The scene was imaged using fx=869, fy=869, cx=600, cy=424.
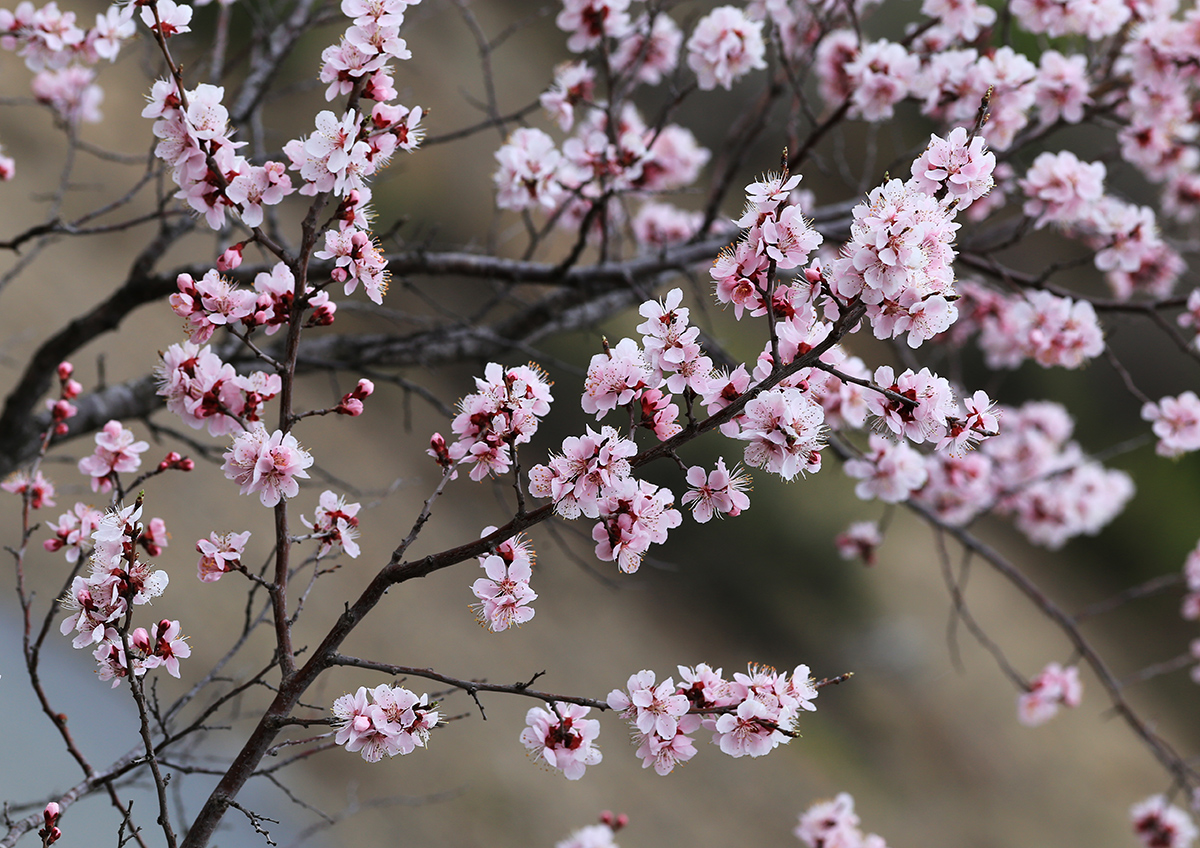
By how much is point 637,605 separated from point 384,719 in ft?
18.6

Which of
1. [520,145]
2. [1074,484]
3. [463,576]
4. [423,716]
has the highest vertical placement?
[463,576]

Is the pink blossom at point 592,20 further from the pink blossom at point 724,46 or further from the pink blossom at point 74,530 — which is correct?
the pink blossom at point 74,530

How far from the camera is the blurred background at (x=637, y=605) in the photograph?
4629 mm

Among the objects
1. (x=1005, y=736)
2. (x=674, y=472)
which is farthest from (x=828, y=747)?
(x=674, y=472)

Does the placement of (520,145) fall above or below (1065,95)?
above

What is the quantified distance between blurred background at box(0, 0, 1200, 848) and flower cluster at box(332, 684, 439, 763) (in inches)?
118

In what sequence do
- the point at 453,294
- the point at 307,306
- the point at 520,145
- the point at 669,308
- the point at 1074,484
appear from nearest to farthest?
1. the point at 669,308
2. the point at 307,306
3. the point at 520,145
4. the point at 1074,484
5. the point at 453,294

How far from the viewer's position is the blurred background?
182 inches

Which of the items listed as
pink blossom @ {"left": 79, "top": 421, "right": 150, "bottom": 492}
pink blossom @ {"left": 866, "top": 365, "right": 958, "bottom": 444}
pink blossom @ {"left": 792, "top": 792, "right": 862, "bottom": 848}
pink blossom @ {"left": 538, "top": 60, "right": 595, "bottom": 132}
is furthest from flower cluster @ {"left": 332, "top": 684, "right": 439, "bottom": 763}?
pink blossom @ {"left": 538, "top": 60, "right": 595, "bottom": 132}

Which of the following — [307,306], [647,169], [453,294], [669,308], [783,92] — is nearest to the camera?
[669,308]

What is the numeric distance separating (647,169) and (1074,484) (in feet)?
5.70

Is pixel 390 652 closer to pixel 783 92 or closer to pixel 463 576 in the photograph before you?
pixel 463 576

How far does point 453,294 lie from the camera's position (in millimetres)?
6930

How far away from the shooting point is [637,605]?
21.0 feet
